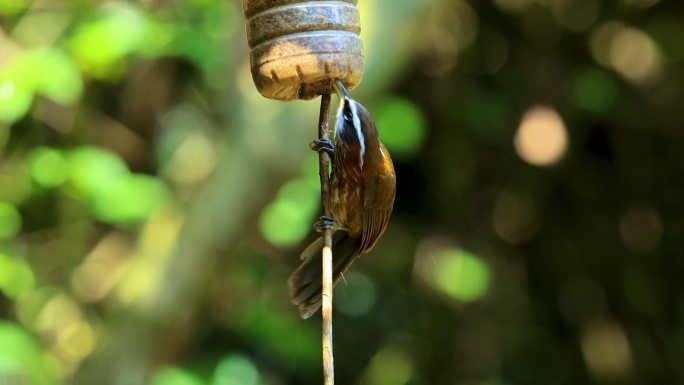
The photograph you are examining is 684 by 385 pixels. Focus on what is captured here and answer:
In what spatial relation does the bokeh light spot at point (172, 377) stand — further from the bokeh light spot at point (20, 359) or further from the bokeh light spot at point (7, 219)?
the bokeh light spot at point (7, 219)

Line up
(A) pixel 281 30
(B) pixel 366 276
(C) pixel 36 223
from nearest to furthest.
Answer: (A) pixel 281 30 → (C) pixel 36 223 → (B) pixel 366 276

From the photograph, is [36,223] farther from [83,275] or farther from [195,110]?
[195,110]

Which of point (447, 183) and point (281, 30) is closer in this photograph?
point (281, 30)

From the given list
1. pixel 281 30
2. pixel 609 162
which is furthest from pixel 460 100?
pixel 281 30

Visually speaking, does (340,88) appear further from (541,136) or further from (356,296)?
(356,296)

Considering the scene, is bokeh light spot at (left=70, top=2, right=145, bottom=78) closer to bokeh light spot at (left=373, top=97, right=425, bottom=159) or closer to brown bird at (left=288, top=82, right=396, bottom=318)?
bokeh light spot at (left=373, top=97, right=425, bottom=159)

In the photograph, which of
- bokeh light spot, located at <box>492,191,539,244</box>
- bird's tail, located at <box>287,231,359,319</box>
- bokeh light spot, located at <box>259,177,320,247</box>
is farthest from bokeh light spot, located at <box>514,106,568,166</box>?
bird's tail, located at <box>287,231,359,319</box>
